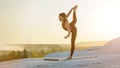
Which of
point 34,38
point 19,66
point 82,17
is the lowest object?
point 19,66

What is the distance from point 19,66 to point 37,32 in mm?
590

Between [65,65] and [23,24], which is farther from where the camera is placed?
[23,24]

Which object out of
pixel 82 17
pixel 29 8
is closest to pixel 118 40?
pixel 82 17

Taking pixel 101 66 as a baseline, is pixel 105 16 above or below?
above

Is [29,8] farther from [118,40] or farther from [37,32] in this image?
[118,40]

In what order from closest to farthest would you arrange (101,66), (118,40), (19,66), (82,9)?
(101,66), (19,66), (118,40), (82,9)

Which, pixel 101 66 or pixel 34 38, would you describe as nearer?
pixel 101 66

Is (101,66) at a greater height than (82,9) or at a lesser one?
lesser

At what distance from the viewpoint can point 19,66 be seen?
237 cm

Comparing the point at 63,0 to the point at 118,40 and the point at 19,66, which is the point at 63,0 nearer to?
the point at 118,40

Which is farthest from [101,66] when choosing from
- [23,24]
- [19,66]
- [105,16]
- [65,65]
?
[23,24]

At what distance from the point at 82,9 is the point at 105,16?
0.73ft

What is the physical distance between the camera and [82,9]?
9.48 ft

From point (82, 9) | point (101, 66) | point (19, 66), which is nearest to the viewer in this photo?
point (101, 66)
